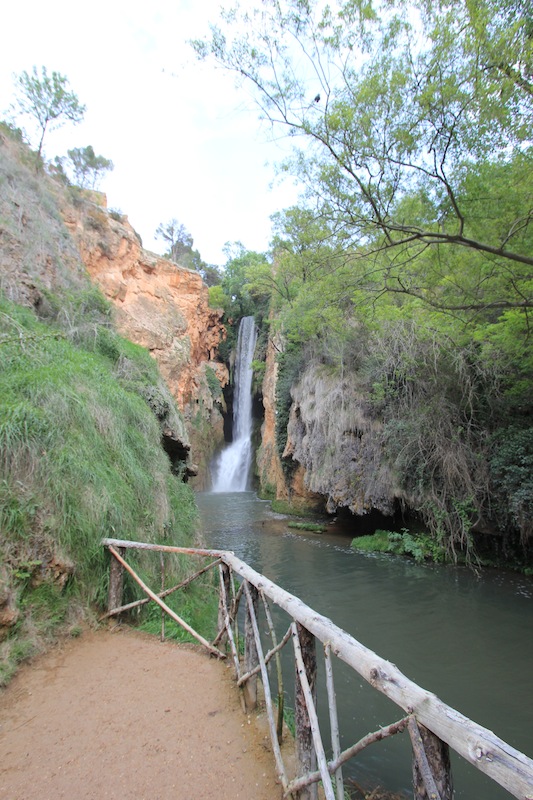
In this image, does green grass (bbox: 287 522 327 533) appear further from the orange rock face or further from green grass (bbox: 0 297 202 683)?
the orange rock face

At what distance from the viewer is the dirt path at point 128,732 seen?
2338 mm

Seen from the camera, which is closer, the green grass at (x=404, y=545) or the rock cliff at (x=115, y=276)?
the rock cliff at (x=115, y=276)

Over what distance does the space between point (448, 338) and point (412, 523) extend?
5.10 meters

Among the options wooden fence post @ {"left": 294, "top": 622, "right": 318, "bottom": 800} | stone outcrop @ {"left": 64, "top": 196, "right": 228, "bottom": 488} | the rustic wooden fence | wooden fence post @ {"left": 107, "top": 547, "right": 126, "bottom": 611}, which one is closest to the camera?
the rustic wooden fence

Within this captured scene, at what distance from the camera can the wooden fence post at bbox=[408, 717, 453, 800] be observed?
1.39 meters

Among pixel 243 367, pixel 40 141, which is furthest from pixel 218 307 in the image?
pixel 40 141

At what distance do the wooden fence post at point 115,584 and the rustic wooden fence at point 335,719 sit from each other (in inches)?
45.0

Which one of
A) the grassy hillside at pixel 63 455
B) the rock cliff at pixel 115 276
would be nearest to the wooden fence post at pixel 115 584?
the grassy hillside at pixel 63 455

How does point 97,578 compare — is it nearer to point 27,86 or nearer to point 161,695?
point 161,695

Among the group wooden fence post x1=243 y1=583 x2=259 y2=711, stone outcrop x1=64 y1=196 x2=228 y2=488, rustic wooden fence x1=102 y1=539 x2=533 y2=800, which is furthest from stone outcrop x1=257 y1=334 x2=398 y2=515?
rustic wooden fence x1=102 y1=539 x2=533 y2=800

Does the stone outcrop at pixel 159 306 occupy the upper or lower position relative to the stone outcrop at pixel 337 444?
upper

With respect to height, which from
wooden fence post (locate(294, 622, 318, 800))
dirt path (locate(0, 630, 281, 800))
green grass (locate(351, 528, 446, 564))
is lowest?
green grass (locate(351, 528, 446, 564))

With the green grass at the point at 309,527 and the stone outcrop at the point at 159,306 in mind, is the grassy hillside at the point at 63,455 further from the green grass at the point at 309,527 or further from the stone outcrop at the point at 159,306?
the green grass at the point at 309,527

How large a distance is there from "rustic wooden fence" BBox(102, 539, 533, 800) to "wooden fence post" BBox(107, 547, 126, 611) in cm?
114
